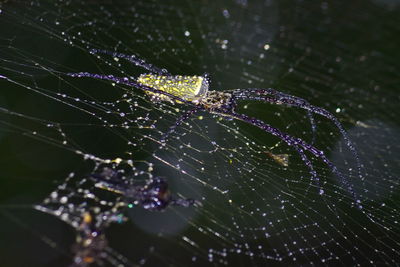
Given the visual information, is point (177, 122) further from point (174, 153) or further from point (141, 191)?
point (141, 191)

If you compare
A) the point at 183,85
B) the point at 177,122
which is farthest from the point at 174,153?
the point at 183,85

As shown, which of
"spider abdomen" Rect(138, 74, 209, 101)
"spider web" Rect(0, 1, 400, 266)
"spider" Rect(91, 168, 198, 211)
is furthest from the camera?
"spider web" Rect(0, 1, 400, 266)

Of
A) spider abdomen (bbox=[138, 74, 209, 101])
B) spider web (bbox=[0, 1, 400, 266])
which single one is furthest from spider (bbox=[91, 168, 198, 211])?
spider abdomen (bbox=[138, 74, 209, 101])

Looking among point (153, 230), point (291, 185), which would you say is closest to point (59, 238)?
point (153, 230)

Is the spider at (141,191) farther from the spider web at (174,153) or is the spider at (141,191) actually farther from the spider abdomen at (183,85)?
the spider abdomen at (183,85)

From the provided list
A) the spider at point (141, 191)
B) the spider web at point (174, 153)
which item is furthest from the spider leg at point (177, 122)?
the spider at point (141, 191)

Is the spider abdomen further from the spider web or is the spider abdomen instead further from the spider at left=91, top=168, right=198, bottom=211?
the spider at left=91, top=168, right=198, bottom=211
